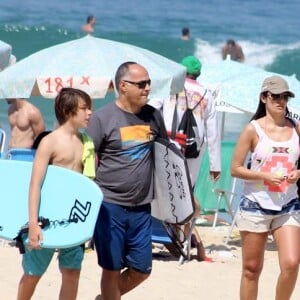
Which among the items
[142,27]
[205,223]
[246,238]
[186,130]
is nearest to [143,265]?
[246,238]

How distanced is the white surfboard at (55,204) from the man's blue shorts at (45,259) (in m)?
0.15

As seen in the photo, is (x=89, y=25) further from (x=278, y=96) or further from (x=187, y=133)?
(x=278, y=96)

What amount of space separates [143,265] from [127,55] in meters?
2.56

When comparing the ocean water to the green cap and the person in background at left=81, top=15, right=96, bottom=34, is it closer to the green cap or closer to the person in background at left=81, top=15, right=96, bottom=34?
the person in background at left=81, top=15, right=96, bottom=34

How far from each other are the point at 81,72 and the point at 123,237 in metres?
2.27

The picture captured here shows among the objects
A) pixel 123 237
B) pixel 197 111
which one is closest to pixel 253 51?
pixel 197 111

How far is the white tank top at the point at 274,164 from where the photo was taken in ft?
18.0

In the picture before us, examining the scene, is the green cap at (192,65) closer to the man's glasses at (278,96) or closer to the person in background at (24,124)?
the person in background at (24,124)

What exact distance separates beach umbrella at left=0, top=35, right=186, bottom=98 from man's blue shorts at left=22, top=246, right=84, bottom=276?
2.34 metres

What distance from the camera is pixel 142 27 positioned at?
29391mm

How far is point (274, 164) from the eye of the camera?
550cm

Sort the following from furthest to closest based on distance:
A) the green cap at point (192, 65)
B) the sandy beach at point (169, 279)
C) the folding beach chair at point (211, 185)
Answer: the folding beach chair at point (211, 185) → the green cap at point (192, 65) → the sandy beach at point (169, 279)

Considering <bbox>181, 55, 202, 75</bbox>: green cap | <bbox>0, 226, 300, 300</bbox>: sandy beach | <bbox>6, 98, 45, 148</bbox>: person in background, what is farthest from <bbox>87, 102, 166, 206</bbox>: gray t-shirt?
<bbox>6, 98, 45, 148</bbox>: person in background

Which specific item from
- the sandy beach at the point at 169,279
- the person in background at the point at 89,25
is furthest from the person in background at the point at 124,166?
the person in background at the point at 89,25
